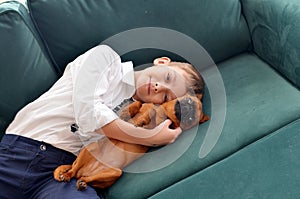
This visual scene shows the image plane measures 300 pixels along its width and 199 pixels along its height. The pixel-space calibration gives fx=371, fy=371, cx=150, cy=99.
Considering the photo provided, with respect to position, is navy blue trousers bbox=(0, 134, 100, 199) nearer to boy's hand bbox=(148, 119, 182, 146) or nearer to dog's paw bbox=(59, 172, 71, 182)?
dog's paw bbox=(59, 172, 71, 182)

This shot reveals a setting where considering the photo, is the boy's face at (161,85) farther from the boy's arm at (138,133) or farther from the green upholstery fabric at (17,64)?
the green upholstery fabric at (17,64)

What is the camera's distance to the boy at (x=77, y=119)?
113 cm

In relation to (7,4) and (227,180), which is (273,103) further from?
(7,4)

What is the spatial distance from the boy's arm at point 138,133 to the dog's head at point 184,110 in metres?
0.03

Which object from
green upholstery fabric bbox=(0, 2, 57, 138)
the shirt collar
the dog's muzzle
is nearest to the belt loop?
green upholstery fabric bbox=(0, 2, 57, 138)

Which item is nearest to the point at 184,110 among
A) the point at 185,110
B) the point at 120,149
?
the point at 185,110

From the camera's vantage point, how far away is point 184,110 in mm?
1193

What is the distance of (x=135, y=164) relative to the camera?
121cm

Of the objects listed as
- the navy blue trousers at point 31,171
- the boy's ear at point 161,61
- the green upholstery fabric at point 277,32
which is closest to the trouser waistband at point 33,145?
the navy blue trousers at point 31,171

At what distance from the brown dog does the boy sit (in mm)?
28

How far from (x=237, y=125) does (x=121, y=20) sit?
0.56 m

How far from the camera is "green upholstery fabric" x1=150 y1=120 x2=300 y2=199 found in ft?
3.41

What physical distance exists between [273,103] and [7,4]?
97cm

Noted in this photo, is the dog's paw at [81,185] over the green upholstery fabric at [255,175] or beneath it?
over
